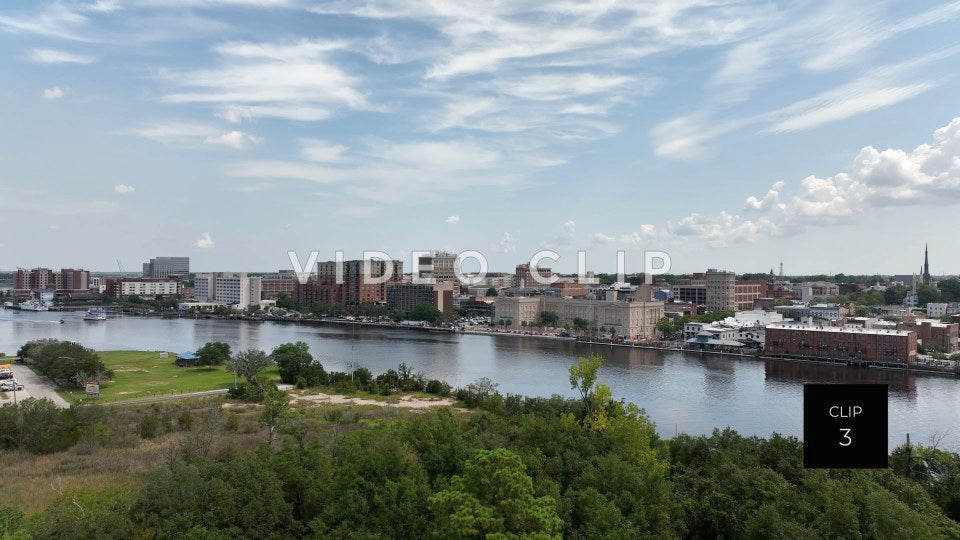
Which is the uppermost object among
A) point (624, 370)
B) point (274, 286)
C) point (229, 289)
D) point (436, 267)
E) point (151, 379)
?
point (436, 267)

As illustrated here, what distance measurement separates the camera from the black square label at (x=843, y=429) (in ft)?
5.93

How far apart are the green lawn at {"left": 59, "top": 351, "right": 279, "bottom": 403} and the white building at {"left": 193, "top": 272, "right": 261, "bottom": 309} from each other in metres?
25.4

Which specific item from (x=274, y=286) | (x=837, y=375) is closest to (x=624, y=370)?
(x=837, y=375)

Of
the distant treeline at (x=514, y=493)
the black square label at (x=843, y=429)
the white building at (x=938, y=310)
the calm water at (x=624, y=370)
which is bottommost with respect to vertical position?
the calm water at (x=624, y=370)

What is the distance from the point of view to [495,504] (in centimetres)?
281

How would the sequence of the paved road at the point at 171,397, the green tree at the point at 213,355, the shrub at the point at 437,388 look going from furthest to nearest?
the green tree at the point at 213,355 → the shrub at the point at 437,388 → the paved road at the point at 171,397

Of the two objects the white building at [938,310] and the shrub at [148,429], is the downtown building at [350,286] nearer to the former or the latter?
the white building at [938,310]

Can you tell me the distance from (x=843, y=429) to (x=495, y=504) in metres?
1.54

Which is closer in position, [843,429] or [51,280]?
[843,429]

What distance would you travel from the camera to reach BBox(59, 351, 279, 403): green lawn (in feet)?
37.7

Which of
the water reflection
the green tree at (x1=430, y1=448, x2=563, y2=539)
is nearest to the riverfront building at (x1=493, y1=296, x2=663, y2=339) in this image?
the water reflection

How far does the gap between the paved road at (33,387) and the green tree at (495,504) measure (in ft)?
31.6

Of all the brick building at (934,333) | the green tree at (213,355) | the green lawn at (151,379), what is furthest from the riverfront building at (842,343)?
the green tree at (213,355)

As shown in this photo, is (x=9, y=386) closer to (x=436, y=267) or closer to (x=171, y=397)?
(x=171, y=397)
